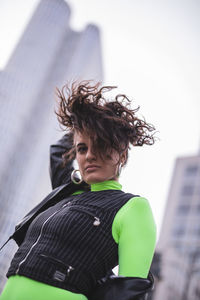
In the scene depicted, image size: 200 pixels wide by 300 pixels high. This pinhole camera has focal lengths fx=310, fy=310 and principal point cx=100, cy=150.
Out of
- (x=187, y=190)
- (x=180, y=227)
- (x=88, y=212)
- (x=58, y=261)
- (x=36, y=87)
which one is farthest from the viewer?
(x=187, y=190)

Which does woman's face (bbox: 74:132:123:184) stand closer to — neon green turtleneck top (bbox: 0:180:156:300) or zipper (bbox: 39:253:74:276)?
neon green turtleneck top (bbox: 0:180:156:300)

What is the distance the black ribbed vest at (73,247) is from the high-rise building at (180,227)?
26.7 meters

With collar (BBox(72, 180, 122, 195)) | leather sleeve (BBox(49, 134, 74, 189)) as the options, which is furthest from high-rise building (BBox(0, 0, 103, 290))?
collar (BBox(72, 180, 122, 195))

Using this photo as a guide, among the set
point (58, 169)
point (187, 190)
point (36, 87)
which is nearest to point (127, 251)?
point (58, 169)

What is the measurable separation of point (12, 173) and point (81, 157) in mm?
4596

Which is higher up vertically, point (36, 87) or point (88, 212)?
point (36, 87)

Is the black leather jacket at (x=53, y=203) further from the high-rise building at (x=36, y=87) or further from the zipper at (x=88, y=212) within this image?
the high-rise building at (x=36, y=87)

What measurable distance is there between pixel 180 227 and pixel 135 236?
3861 centimetres

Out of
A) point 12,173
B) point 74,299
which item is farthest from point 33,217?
point 12,173

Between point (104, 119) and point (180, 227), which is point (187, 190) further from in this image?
point (104, 119)

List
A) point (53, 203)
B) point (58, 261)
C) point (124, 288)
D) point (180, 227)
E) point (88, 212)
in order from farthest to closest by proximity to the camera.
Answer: point (180, 227) < point (53, 203) < point (88, 212) < point (58, 261) < point (124, 288)

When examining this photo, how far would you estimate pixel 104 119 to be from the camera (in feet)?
4.11

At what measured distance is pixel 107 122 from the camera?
4.09 feet

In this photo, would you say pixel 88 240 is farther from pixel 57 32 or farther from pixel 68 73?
pixel 57 32
